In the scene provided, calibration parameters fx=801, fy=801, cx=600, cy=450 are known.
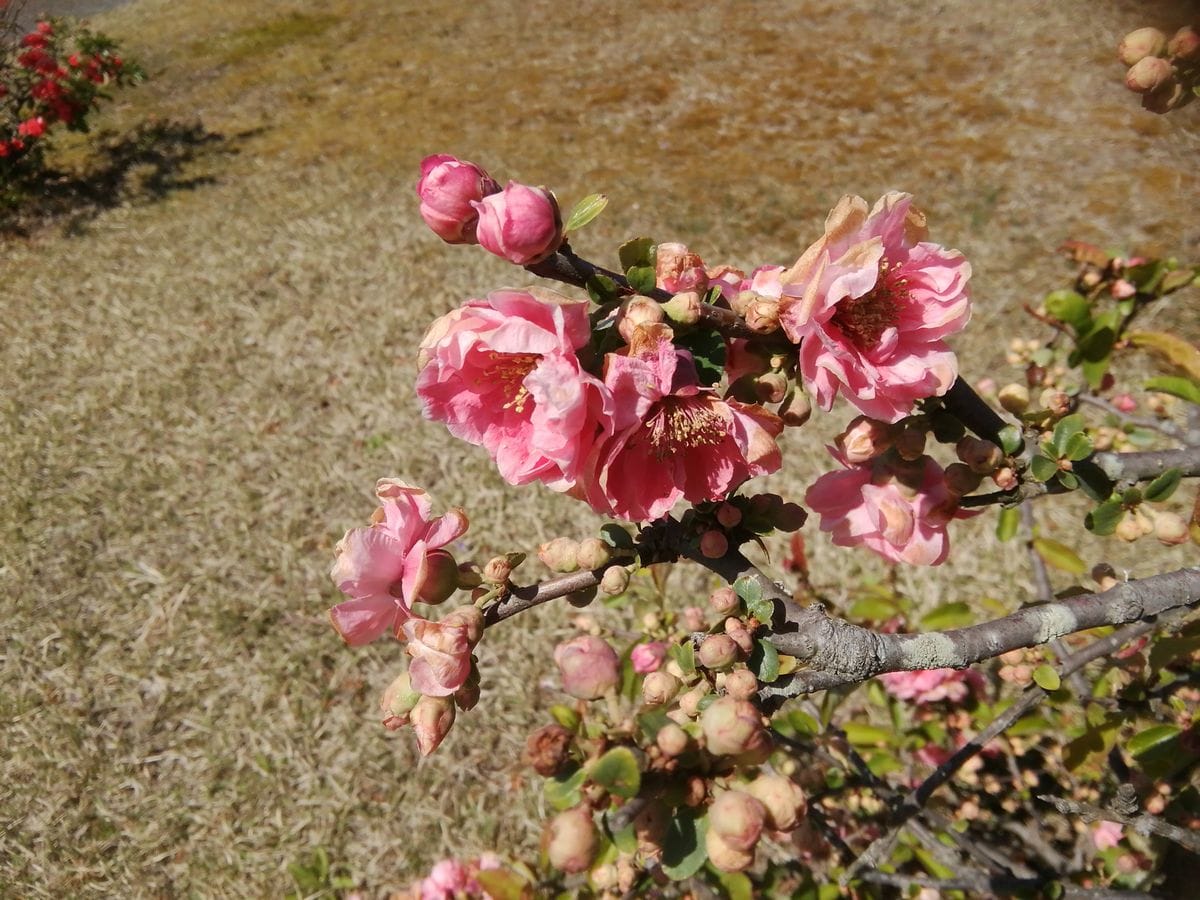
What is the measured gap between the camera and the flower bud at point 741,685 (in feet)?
2.59

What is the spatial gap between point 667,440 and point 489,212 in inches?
10.5

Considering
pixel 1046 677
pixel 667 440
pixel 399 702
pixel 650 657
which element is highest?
pixel 667 440

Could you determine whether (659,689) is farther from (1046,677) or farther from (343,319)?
(343,319)

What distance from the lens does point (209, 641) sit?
9.58 feet

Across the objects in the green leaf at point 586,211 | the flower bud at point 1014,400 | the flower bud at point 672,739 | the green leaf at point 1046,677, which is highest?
the green leaf at point 586,211

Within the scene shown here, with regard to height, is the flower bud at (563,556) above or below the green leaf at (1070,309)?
above

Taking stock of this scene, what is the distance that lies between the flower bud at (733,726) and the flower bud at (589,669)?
31 centimetres

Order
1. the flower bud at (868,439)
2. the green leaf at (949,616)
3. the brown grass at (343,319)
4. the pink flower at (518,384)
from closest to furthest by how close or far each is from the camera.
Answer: the pink flower at (518,384) < the flower bud at (868,439) < the green leaf at (949,616) < the brown grass at (343,319)

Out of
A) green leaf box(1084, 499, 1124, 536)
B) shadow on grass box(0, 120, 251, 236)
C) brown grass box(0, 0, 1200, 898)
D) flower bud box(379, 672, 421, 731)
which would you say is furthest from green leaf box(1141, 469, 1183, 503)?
shadow on grass box(0, 120, 251, 236)

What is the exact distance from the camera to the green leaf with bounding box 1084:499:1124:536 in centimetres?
102

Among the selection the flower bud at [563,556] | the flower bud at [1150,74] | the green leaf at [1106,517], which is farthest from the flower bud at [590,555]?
the flower bud at [1150,74]

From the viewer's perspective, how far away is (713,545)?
87 centimetres

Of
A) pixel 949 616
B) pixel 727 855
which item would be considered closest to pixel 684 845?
pixel 727 855

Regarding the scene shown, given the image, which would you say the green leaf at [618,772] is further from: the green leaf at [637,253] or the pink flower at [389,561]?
the green leaf at [637,253]
